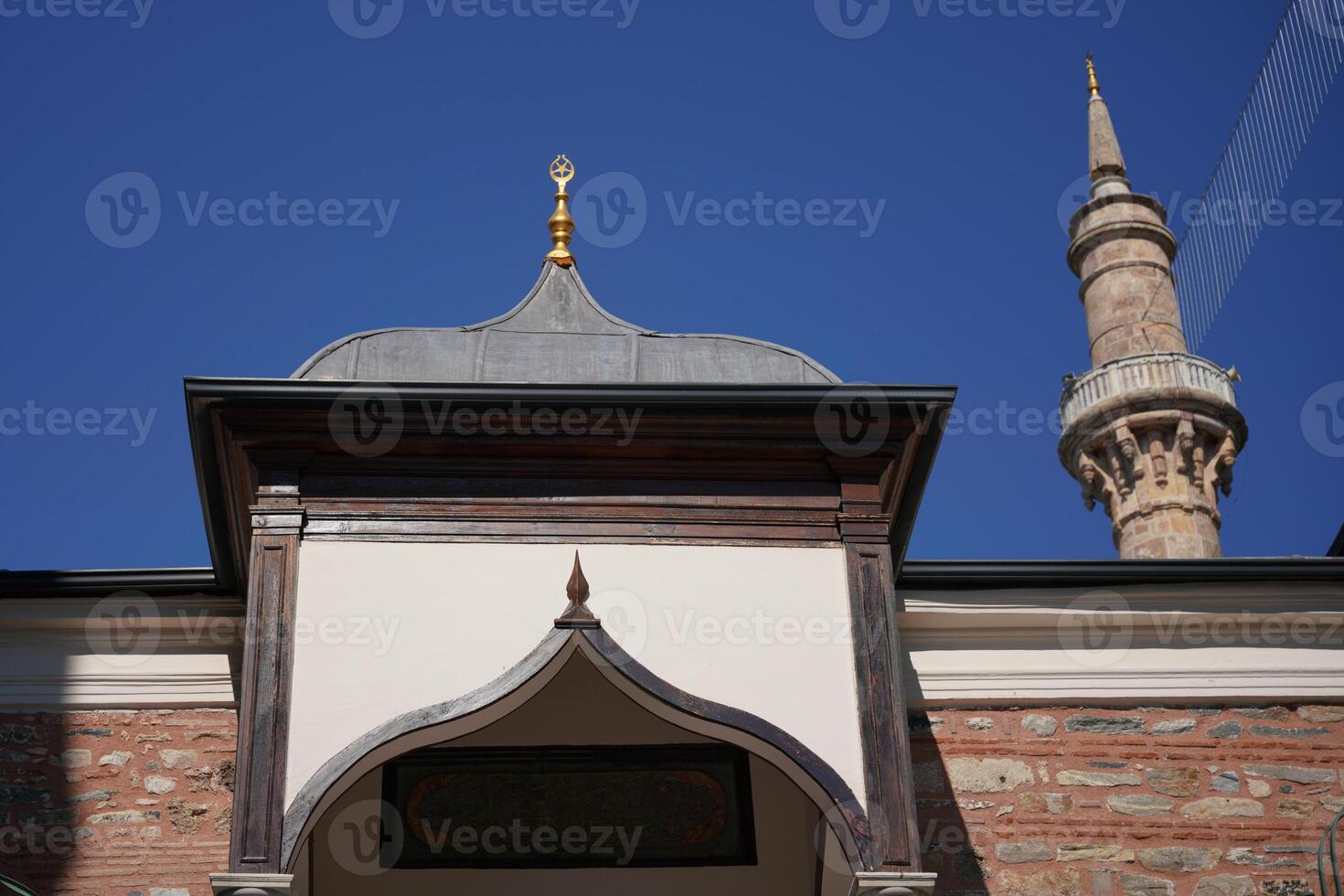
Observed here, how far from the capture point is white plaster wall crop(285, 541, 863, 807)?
6781 mm

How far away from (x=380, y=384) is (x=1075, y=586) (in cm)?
341

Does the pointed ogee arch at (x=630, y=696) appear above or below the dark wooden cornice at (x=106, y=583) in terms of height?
below

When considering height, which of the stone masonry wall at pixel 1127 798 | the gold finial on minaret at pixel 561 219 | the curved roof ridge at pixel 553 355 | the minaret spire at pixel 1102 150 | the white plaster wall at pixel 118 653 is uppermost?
the minaret spire at pixel 1102 150

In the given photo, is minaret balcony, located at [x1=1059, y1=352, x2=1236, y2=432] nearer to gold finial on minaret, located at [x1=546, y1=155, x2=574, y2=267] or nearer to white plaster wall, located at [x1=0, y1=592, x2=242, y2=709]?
gold finial on minaret, located at [x1=546, y1=155, x2=574, y2=267]

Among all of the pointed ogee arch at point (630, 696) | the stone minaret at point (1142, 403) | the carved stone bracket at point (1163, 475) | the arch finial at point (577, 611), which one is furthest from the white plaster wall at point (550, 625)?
the carved stone bracket at point (1163, 475)

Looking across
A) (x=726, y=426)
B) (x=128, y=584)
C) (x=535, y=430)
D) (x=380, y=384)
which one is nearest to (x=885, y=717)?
(x=726, y=426)

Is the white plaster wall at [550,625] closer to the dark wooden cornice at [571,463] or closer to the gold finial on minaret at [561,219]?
the dark wooden cornice at [571,463]

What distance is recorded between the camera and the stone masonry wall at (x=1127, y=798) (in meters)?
7.80

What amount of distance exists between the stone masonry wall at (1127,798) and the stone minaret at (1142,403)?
599 inches

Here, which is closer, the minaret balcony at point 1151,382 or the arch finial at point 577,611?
the arch finial at point 577,611

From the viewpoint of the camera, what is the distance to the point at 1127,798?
26.2 feet

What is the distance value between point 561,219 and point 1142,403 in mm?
16520

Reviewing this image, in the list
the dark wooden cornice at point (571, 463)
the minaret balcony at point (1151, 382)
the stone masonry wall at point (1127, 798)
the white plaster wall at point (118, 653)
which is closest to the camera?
the dark wooden cornice at point (571, 463)

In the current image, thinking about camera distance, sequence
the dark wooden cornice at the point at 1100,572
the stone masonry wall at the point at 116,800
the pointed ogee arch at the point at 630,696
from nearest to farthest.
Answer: the pointed ogee arch at the point at 630,696, the stone masonry wall at the point at 116,800, the dark wooden cornice at the point at 1100,572
